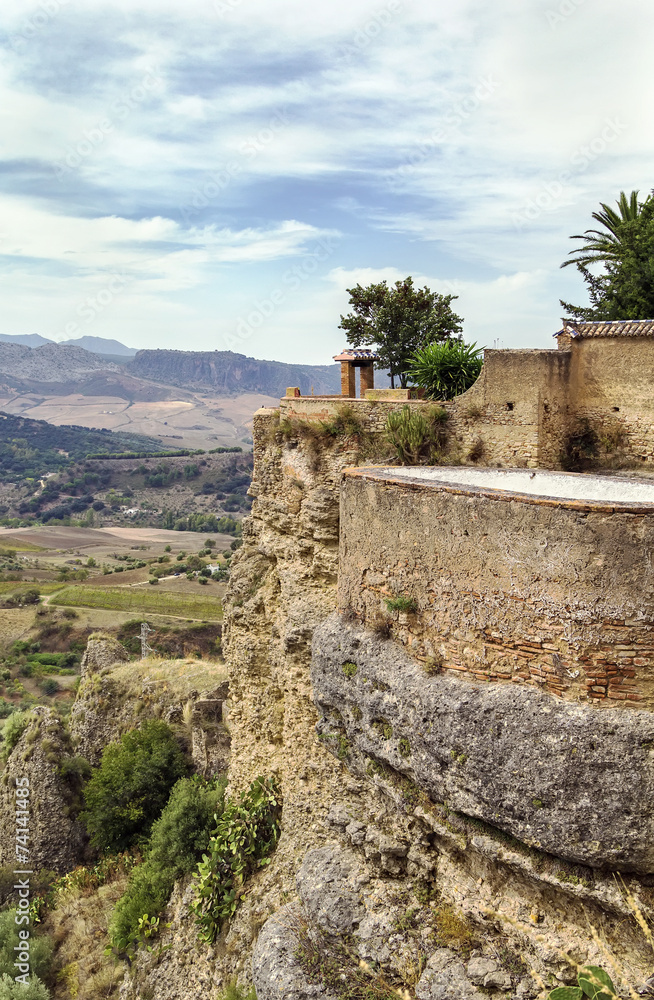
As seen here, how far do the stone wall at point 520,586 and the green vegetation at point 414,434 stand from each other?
10.2ft

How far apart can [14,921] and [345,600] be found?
41.0 ft

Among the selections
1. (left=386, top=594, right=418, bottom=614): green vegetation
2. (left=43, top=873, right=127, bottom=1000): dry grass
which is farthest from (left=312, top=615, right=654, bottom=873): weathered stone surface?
(left=43, top=873, right=127, bottom=1000): dry grass

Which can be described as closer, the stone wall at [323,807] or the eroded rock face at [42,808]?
the stone wall at [323,807]

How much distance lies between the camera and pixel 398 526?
882cm

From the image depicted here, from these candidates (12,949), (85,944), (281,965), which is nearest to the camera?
(281,965)

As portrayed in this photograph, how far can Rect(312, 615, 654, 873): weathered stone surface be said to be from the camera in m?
6.45

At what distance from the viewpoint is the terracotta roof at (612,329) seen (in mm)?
12203

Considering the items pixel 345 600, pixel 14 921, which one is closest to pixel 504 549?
pixel 345 600

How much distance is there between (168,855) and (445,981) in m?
9.84

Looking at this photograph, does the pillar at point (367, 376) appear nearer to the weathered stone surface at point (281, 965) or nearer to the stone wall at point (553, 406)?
the stone wall at point (553, 406)

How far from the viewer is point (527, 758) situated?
272 inches

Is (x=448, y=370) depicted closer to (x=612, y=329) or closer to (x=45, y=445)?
(x=612, y=329)

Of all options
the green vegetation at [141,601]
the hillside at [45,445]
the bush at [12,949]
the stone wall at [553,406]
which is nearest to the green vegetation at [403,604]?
the stone wall at [553,406]

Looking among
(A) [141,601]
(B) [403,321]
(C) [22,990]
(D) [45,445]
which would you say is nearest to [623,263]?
(B) [403,321]
